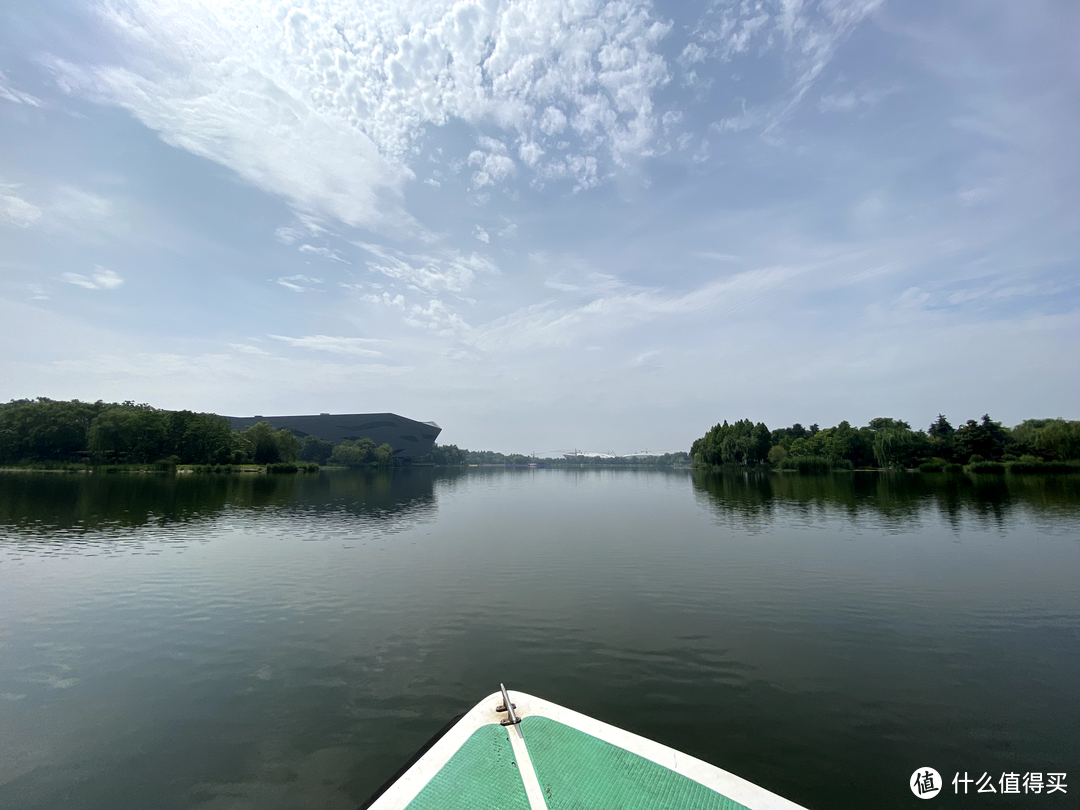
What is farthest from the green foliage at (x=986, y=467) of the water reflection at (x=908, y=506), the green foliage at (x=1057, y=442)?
the water reflection at (x=908, y=506)

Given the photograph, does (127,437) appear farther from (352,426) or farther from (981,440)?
(981,440)

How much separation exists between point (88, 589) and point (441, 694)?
45.2 feet

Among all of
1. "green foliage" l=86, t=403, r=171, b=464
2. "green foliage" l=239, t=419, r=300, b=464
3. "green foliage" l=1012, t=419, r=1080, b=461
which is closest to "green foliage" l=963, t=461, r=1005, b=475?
"green foliage" l=1012, t=419, r=1080, b=461

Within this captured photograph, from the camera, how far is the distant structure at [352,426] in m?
185

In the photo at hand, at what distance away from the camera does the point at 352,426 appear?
615ft

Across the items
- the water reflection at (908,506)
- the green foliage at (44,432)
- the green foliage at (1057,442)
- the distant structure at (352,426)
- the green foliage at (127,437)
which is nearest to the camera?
the water reflection at (908,506)

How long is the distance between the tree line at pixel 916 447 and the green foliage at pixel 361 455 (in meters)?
104

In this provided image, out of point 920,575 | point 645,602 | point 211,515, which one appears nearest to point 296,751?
point 645,602

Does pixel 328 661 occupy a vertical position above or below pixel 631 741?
below

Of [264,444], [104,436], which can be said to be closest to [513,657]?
[104,436]

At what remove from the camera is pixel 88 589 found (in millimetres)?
14781

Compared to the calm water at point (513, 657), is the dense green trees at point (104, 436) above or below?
above

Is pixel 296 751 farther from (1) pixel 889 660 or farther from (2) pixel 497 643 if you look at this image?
(1) pixel 889 660
